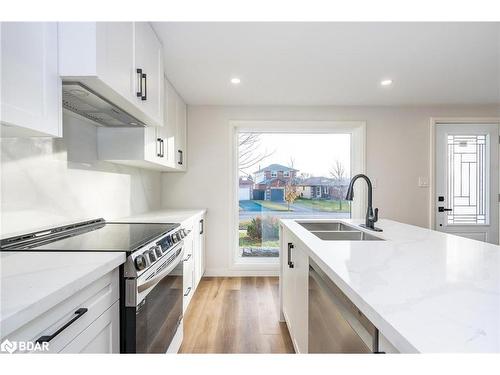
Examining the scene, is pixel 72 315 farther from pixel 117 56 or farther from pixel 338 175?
pixel 338 175

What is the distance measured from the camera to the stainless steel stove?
42.9 inches

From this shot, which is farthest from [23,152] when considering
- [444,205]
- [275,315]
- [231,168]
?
[444,205]

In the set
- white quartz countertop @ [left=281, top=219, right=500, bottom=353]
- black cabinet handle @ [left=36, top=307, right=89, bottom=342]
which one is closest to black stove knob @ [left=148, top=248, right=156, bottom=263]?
black cabinet handle @ [left=36, top=307, right=89, bottom=342]

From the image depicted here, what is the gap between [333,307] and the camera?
102cm

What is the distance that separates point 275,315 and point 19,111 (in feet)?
7.74

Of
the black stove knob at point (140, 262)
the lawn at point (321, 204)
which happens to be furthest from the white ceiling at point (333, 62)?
the black stove knob at point (140, 262)

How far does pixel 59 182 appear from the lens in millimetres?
1650

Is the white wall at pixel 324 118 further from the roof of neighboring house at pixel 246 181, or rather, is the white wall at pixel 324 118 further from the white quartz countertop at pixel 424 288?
the white quartz countertop at pixel 424 288

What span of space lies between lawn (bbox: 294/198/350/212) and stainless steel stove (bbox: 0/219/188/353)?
238cm

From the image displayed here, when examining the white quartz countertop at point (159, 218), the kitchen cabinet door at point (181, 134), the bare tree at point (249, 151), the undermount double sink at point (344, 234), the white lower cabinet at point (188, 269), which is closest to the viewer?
the undermount double sink at point (344, 234)

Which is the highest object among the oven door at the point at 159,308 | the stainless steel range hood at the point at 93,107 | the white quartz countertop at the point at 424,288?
the stainless steel range hood at the point at 93,107

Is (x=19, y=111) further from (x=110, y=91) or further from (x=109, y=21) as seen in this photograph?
(x=109, y=21)

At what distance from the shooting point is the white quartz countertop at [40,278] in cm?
60

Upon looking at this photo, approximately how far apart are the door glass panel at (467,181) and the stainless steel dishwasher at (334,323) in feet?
11.1
